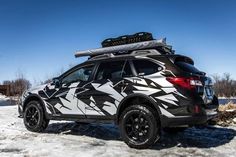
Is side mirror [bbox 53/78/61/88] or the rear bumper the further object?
side mirror [bbox 53/78/61/88]

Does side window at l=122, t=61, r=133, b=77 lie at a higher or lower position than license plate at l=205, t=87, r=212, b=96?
higher

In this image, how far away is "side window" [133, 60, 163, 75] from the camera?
20.7 ft

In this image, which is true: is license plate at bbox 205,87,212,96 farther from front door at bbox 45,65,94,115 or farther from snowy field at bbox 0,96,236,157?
front door at bbox 45,65,94,115

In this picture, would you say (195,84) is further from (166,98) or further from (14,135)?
(14,135)

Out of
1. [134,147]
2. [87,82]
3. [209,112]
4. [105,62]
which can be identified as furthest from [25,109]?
[209,112]

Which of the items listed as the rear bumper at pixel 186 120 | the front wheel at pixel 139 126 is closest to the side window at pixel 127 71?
the front wheel at pixel 139 126

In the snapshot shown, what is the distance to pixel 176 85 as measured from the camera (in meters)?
5.88

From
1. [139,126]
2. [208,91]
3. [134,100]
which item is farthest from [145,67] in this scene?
[208,91]

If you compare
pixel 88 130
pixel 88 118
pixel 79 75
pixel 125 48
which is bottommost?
pixel 88 130

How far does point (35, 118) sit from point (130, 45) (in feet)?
10.9

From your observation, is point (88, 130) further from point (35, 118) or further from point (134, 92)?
point (134, 92)

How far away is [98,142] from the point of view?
22.5 feet

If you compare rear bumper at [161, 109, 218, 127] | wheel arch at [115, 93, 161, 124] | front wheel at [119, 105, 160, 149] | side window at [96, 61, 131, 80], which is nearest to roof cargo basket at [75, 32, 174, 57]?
side window at [96, 61, 131, 80]

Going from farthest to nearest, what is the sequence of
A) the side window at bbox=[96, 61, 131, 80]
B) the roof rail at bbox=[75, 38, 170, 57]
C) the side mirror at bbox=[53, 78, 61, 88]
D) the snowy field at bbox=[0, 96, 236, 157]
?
the side mirror at bbox=[53, 78, 61, 88] < the side window at bbox=[96, 61, 131, 80] < the roof rail at bbox=[75, 38, 170, 57] < the snowy field at bbox=[0, 96, 236, 157]
